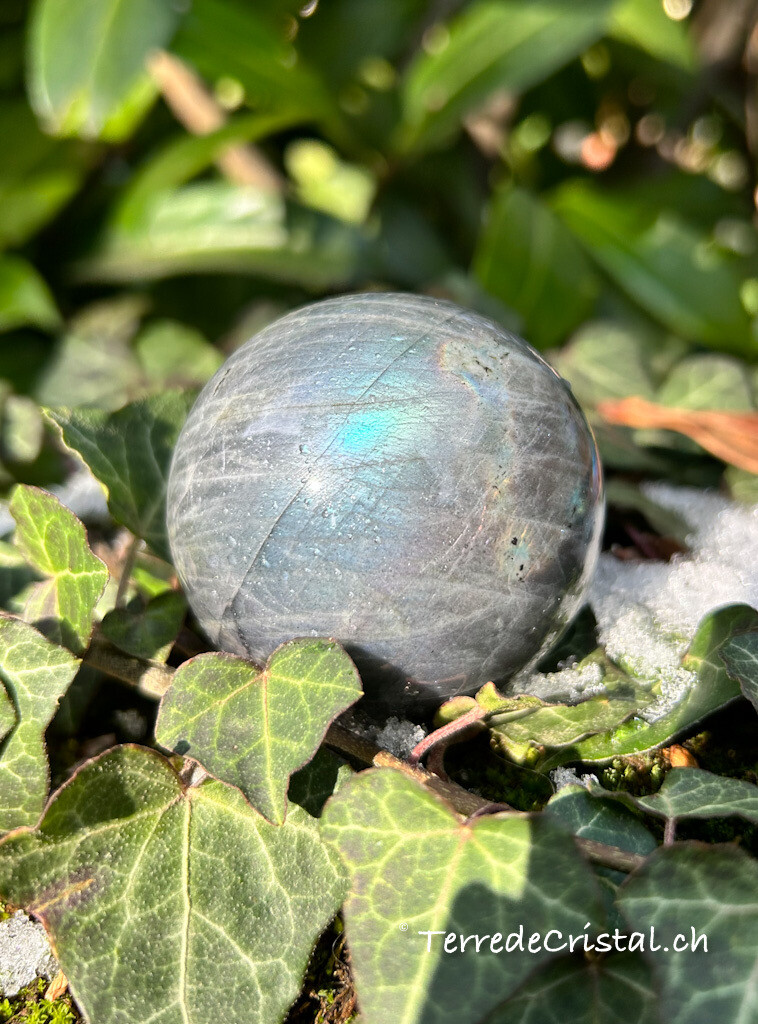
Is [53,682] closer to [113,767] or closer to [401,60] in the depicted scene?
[113,767]

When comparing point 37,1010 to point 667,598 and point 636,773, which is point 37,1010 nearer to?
point 636,773

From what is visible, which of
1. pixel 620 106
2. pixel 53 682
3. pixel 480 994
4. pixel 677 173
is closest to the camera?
pixel 480 994

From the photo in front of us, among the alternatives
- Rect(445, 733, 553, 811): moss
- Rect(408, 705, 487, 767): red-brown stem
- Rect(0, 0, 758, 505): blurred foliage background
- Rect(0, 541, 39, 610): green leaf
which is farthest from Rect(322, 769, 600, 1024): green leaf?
Rect(0, 0, 758, 505): blurred foliage background

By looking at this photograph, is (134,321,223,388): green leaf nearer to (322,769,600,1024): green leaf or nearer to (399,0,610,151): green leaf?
(399,0,610,151): green leaf

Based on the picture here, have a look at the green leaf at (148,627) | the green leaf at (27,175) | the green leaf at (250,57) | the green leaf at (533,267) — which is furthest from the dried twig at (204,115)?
the green leaf at (148,627)

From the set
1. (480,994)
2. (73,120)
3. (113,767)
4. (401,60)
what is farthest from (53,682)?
(401,60)

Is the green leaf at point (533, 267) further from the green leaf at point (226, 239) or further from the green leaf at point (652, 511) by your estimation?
the green leaf at point (652, 511)
